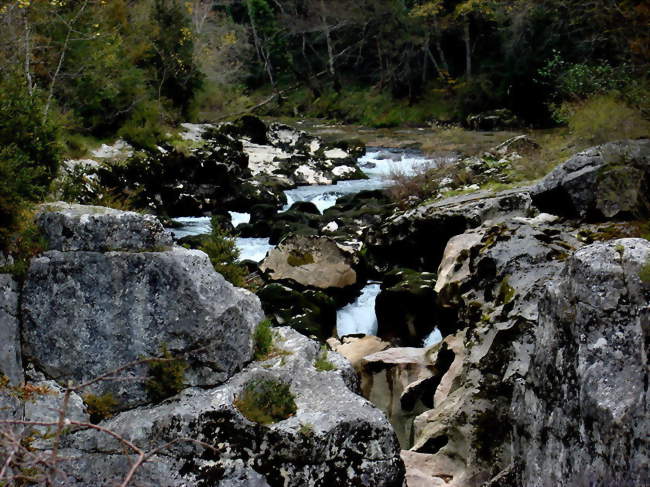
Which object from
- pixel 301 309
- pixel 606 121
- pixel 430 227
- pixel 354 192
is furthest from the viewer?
pixel 354 192

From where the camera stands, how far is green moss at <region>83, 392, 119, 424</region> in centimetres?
648

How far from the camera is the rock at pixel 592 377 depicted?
459 centimetres

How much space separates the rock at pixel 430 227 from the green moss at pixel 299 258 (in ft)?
6.53

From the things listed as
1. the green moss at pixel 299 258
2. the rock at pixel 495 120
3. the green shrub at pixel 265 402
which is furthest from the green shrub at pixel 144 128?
the rock at pixel 495 120

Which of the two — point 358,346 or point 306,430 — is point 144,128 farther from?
point 306,430

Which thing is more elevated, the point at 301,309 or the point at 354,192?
the point at 301,309

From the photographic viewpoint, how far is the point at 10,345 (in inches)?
250

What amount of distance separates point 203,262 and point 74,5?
16565mm

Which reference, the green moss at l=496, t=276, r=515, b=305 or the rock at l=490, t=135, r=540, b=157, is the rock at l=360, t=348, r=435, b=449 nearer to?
the green moss at l=496, t=276, r=515, b=305

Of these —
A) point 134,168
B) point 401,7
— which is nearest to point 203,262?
point 134,168

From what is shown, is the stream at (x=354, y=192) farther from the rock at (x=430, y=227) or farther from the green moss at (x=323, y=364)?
the green moss at (x=323, y=364)

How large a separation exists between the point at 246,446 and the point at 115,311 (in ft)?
6.99

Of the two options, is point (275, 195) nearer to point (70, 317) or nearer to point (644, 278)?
point (70, 317)

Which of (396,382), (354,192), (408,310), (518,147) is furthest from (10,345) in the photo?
(354,192)
